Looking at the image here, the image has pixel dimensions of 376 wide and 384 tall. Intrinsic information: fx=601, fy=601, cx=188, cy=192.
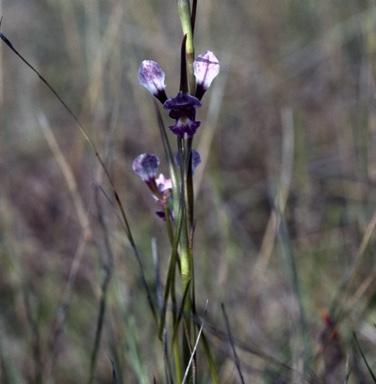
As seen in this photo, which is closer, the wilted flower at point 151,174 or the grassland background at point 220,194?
the wilted flower at point 151,174

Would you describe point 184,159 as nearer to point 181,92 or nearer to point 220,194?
point 181,92

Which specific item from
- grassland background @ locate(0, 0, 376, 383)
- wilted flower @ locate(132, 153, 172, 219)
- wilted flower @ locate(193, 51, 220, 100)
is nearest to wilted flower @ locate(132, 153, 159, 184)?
wilted flower @ locate(132, 153, 172, 219)

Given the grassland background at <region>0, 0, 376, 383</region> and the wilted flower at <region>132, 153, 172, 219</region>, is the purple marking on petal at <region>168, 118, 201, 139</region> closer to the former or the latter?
the wilted flower at <region>132, 153, 172, 219</region>

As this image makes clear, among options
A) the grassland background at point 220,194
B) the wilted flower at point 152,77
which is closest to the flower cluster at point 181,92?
the wilted flower at point 152,77

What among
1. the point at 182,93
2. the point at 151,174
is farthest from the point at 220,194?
the point at 182,93

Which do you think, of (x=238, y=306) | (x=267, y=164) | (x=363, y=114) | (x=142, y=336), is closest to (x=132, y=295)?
(x=142, y=336)

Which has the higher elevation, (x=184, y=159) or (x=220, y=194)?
(x=220, y=194)

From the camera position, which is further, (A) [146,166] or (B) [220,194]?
(B) [220,194]

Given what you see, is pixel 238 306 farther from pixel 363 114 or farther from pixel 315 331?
pixel 363 114

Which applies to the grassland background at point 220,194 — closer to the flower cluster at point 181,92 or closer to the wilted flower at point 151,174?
the wilted flower at point 151,174
